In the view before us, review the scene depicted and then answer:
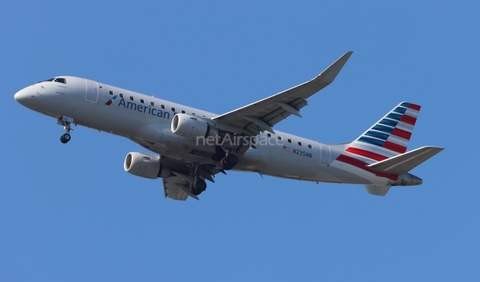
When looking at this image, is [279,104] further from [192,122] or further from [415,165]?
[415,165]

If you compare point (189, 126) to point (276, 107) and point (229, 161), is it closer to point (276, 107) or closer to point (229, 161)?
point (229, 161)

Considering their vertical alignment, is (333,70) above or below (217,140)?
above

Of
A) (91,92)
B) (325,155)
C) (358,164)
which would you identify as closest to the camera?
(91,92)

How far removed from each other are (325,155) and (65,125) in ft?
49.2

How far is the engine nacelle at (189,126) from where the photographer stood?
40.5 meters

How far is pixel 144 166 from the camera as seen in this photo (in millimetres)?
46719

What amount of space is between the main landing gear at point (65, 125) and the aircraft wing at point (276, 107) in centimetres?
764

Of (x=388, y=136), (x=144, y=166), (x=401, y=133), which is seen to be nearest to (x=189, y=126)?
(x=144, y=166)

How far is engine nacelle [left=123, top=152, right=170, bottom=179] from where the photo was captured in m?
46.7

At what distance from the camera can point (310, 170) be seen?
4516 centimetres

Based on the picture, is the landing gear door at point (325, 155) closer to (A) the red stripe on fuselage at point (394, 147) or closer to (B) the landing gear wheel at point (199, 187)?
(A) the red stripe on fuselage at point (394, 147)

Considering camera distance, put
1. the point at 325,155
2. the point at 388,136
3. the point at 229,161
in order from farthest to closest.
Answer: the point at 388,136 < the point at 325,155 < the point at 229,161

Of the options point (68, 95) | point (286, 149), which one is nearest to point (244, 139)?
point (286, 149)

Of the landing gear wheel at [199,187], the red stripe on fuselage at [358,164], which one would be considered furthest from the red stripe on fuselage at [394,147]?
the landing gear wheel at [199,187]
